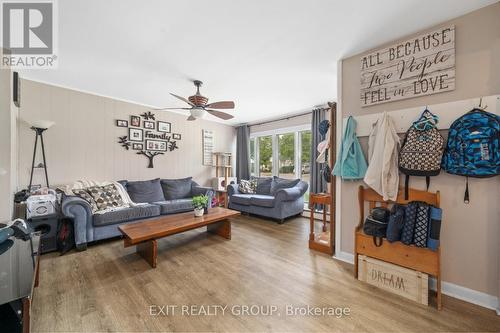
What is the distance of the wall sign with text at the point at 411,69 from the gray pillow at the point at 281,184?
2350mm

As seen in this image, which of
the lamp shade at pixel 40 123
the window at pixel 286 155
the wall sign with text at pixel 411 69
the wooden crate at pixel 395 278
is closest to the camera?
the wooden crate at pixel 395 278

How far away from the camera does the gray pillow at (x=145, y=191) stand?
11.9 ft

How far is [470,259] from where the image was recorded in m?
1.64

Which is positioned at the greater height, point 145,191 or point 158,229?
point 145,191

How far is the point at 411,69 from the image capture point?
1912mm

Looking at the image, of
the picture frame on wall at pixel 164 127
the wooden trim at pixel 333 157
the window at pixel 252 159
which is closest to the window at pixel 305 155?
the window at pixel 252 159

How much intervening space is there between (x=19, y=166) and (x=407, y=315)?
4.78 m

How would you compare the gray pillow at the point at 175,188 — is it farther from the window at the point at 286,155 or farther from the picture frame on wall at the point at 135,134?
the window at the point at 286,155

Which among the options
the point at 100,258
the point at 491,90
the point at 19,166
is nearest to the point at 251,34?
the point at 491,90

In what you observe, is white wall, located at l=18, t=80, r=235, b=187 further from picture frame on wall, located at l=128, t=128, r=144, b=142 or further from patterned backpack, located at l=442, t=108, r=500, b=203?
patterned backpack, located at l=442, t=108, r=500, b=203

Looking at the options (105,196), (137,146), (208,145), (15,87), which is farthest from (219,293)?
(208,145)

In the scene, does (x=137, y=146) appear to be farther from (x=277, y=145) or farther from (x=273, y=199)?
(x=277, y=145)

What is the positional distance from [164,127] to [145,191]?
1.47 m

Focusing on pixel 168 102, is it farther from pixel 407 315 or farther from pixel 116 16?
pixel 407 315
